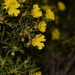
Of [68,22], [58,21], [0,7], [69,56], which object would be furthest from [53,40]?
[0,7]

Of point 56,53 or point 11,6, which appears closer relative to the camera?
point 11,6

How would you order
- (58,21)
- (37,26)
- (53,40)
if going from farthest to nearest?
(58,21) < (53,40) < (37,26)

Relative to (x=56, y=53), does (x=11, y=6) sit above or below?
above

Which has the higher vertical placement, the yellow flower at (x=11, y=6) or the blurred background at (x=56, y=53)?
the yellow flower at (x=11, y=6)

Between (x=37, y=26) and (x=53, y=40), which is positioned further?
(x=53, y=40)

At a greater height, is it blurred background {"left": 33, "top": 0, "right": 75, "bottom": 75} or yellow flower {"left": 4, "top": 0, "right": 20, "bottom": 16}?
yellow flower {"left": 4, "top": 0, "right": 20, "bottom": 16}

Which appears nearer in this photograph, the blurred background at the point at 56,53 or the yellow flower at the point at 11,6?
the yellow flower at the point at 11,6

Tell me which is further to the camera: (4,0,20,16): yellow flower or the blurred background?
the blurred background

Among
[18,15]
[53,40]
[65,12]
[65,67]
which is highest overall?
[18,15]

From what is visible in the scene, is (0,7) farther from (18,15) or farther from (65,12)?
(65,12)

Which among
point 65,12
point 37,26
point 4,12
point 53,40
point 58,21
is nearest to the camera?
point 4,12

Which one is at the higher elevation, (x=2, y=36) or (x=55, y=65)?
(x=2, y=36)
